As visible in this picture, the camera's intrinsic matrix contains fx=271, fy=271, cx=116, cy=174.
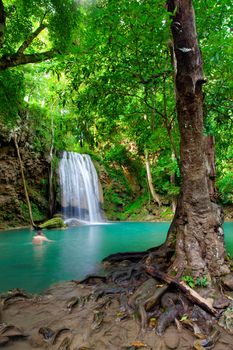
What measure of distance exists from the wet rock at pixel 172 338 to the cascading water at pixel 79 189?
1754cm

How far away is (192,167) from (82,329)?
2892 millimetres

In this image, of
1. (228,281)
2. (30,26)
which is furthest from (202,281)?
(30,26)

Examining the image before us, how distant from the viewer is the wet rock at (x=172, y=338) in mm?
3184

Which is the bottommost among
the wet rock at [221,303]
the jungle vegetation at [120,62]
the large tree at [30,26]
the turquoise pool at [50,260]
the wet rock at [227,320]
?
the turquoise pool at [50,260]

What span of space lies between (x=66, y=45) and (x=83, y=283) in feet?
21.0

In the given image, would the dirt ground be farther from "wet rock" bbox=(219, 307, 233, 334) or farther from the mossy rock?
the mossy rock

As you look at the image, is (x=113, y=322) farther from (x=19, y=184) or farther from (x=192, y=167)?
(x=19, y=184)

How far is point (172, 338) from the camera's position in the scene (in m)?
3.30

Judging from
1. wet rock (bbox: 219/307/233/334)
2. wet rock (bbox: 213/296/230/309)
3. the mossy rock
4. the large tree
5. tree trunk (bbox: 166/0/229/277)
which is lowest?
the mossy rock

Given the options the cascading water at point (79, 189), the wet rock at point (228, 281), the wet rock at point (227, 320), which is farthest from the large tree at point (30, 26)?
the cascading water at point (79, 189)

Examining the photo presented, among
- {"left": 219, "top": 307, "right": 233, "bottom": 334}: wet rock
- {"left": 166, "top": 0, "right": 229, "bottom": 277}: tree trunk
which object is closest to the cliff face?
{"left": 166, "top": 0, "right": 229, "bottom": 277}: tree trunk

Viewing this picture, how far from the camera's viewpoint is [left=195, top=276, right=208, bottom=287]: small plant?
4020 millimetres

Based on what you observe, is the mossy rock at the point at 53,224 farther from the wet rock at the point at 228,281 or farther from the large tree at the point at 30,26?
the wet rock at the point at 228,281

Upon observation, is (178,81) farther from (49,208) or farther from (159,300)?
(49,208)
